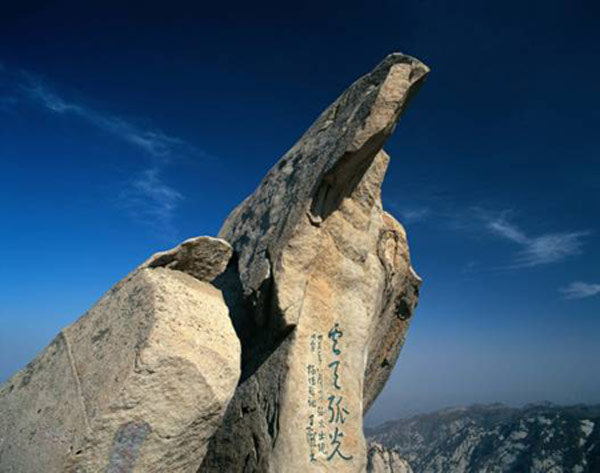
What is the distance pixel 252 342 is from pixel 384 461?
4734 cm

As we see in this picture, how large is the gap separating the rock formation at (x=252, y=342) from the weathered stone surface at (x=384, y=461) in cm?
4047

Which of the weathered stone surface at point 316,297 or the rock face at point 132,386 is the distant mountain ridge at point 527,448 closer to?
the weathered stone surface at point 316,297

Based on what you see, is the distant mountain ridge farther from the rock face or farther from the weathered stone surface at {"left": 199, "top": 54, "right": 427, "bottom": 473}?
the rock face

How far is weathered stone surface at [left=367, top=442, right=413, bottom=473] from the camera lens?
45188 mm

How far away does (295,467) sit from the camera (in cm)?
637

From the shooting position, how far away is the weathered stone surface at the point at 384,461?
148ft

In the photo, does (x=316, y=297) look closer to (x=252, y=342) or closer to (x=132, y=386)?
(x=252, y=342)

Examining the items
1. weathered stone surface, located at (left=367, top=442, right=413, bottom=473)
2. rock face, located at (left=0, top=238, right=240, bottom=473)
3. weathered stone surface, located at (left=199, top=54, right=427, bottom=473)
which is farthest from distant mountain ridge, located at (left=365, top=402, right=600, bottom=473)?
rock face, located at (left=0, top=238, right=240, bottom=473)

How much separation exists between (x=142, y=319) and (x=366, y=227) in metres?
4.53

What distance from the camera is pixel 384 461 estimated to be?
160 ft

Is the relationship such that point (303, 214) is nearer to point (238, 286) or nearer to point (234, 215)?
point (238, 286)

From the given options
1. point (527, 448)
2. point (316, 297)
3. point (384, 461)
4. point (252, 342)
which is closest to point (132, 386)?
point (252, 342)

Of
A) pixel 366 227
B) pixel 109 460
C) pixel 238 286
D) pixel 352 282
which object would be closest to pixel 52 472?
pixel 109 460

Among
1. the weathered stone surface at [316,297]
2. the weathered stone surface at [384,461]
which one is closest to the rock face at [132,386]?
the weathered stone surface at [316,297]
